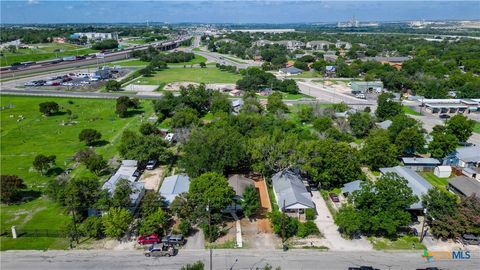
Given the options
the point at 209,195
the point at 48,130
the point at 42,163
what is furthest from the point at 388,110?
the point at 48,130

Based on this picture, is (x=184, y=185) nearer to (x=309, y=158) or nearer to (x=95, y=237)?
(x=95, y=237)

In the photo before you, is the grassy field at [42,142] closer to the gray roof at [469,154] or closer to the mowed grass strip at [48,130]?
the mowed grass strip at [48,130]

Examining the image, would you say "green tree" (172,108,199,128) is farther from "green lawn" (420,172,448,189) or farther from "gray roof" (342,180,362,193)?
"green lawn" (420,172,448,189)

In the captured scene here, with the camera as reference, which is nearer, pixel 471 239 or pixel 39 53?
pixel 471 239

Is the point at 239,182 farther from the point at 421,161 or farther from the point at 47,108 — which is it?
the point at 47,108

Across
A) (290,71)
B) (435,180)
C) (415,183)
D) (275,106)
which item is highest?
(290,71)

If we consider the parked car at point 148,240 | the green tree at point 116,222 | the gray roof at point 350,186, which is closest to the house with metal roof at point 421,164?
the gray roof at point 350,186
